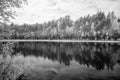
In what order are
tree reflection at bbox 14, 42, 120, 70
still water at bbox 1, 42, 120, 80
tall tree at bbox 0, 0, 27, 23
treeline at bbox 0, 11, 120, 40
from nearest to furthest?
1. tall tree at bbox 0, 0, 27, 23
2. still water at bbox 1, 42, 120, 80
3. tree reflection at bbox 14, 42, 120, 70
4. treeline at bbox 0, 11, 120, 40

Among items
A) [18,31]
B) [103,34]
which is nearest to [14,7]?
[103,34]

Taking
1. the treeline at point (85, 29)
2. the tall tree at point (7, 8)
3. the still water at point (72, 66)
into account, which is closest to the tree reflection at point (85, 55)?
the still water at point (72, 66)

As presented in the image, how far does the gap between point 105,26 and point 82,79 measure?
108176 millimetres

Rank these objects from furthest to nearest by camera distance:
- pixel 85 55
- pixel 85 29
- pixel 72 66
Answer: pixel 85 29
pixel 85 55
pixel 72 66

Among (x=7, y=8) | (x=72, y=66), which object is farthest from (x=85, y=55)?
(x=7, y=8)

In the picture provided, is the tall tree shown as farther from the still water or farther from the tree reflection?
the tree reflection

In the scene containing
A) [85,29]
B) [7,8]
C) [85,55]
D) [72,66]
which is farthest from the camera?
[85,29]

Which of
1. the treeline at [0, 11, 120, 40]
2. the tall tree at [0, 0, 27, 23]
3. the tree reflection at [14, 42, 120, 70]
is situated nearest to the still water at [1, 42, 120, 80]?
the tree reflection at [14, 42, 120, 70]

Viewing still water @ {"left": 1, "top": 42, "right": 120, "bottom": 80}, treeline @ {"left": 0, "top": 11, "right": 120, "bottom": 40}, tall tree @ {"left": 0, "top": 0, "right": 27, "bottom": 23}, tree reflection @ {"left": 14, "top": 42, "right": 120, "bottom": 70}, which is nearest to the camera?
tall tree @ {"left": 0, "top": 0, "right": 27, "bottom": 23}

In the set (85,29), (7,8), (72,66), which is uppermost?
(85,29)

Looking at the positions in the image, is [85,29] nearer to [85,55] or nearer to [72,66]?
[85,55]

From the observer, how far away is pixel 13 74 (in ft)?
37.6

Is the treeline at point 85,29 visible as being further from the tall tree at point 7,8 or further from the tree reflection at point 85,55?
the tall tree at point 7,8

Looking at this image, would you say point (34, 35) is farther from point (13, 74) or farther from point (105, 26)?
point (13, 74)
